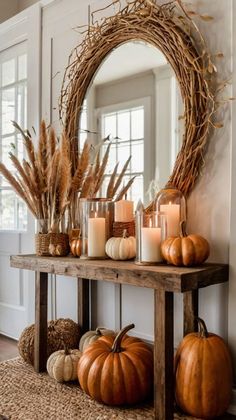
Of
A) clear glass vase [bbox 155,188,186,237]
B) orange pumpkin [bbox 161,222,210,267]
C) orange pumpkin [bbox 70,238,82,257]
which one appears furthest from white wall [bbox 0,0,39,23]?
orange pumpkin [bbox 161,222,210,267]

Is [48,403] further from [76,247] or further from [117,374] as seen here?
[76,247]

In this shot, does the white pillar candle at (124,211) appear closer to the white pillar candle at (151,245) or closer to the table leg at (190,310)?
the white pillar candle at (151,245)

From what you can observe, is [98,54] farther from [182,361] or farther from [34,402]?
[34,402]

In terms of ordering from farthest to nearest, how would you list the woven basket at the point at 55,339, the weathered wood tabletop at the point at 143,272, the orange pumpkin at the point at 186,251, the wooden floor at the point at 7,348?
the wooden floor at the point at 7,348, the woven basket at the point at 55,339, the orange pumpkin at the point at 186,251, the weathered wood tabletop at the point at 143,272

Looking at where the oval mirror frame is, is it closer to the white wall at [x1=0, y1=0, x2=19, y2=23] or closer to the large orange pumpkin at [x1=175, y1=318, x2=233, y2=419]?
the large orange pumpkin at [x1=175, y1=318, x2=233, y2=419]

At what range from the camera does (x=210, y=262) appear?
1919 millimetres

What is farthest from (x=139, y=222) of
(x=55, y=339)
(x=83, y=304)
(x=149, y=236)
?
(x=55, y=339)

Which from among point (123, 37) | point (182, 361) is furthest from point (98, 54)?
point (182, 361)

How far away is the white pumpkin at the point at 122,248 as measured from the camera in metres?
1.96

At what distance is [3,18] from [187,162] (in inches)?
97.0

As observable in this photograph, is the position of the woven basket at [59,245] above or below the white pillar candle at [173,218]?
below

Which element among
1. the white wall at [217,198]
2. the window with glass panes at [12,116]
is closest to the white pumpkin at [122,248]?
the white wall at [217,198]

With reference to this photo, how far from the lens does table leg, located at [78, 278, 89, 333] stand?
2439 mm

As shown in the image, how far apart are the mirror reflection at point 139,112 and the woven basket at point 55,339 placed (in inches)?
32.2
